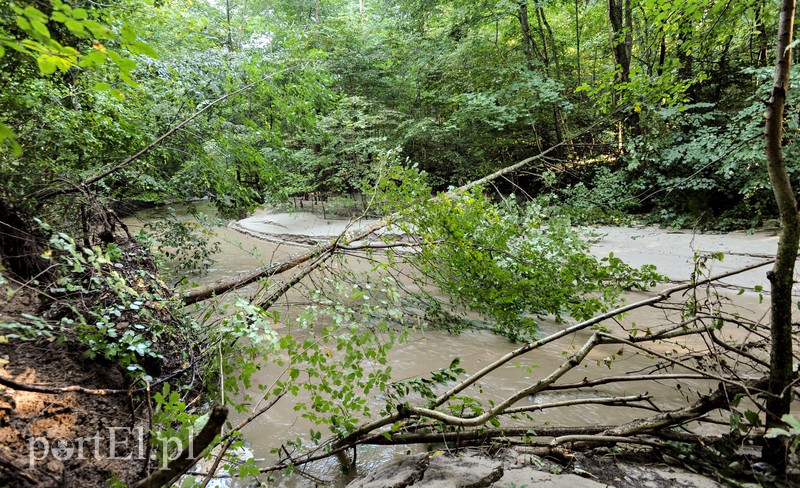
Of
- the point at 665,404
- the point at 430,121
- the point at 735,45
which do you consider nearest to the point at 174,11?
the point at 430,121

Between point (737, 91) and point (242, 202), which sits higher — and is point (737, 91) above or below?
above

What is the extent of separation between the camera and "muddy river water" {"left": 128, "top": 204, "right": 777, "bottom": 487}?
9.80 feet

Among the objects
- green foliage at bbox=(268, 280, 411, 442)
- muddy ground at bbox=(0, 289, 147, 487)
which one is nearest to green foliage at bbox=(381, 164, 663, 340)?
green foliage at bbox=(268, 280, 411, 442)

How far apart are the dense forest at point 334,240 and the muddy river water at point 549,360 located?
0.72ft

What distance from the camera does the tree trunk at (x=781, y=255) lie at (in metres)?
1.56

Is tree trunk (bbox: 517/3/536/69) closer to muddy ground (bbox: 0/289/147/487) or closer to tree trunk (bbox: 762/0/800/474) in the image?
Answer: tree trunk (bbox: 762/0/800/474)

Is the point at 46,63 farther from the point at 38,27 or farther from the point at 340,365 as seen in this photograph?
the point at 340,365

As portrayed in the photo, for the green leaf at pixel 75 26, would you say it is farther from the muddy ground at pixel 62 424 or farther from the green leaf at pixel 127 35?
the muddy ground at pixel 62 424

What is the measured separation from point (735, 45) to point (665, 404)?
1232 centimetres

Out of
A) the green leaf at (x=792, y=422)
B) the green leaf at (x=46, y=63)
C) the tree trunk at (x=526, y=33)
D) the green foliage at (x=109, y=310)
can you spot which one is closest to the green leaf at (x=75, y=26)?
the green leaf at (x=46, y=63)

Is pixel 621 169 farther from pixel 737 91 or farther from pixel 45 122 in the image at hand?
pixel 45 122

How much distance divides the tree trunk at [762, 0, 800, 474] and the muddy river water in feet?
1.64

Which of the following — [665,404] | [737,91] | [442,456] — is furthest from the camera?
[737,91]

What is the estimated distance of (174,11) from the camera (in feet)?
28.8
